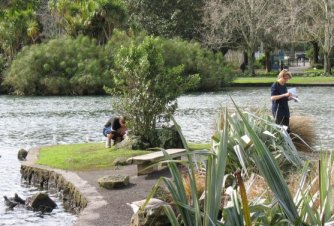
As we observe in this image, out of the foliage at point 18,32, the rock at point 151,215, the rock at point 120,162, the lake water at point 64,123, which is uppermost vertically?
the foliage at point 18,32

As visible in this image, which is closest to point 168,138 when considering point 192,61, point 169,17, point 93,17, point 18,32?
point 192,61

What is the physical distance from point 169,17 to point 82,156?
46823 millimetres

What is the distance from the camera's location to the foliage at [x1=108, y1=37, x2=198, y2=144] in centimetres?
1592

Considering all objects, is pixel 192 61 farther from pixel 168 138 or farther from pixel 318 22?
pixel 168 138

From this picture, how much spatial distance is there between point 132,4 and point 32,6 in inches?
2088

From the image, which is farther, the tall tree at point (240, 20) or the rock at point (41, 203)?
the tall tree at point (240, 20)

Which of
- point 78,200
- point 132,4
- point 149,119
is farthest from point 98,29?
point 78,200

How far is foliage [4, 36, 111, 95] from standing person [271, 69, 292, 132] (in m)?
31.1

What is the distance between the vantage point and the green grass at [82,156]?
14094 mm

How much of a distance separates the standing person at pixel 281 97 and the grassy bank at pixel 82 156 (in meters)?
2.99

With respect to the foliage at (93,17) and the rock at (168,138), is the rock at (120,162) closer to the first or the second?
the rock at (168,138)

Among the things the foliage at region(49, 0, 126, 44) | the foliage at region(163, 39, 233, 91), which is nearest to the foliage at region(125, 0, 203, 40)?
the foliage at region(49, 0, 126, 44)

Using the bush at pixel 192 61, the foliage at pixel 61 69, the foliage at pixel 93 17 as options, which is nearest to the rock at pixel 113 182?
the foliage at pixel 61 69

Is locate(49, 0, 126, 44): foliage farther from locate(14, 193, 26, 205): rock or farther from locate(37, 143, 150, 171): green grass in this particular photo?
locate(14, 193, 26, 205): rock
